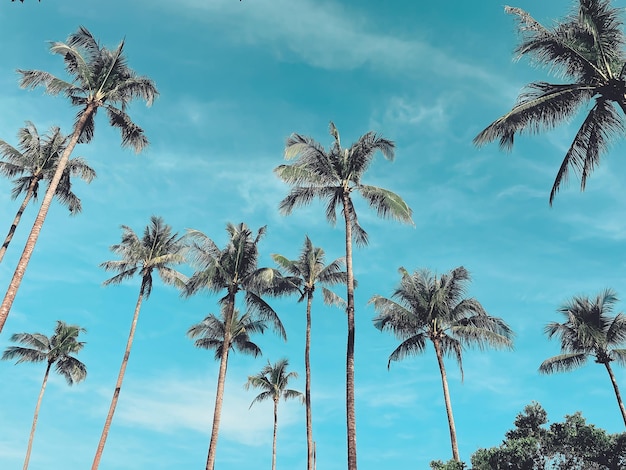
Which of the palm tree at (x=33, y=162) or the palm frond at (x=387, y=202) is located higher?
the palm tree at (x=33, y=162)

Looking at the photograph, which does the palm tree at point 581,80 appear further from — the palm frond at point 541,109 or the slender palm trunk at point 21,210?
the slender palm trunk at point 21,210

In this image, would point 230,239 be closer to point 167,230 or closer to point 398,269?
point 167,230

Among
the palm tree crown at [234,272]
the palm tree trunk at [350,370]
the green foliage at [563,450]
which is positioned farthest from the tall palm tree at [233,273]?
the green foliage at [563,450]

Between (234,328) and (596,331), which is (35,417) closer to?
(234,328)

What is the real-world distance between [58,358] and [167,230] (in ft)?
62.0

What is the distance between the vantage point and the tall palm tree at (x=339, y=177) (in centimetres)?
2280

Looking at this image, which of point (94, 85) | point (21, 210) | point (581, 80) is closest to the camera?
point (581, 80)

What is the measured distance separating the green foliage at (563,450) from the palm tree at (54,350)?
115 feet

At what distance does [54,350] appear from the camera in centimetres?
4194

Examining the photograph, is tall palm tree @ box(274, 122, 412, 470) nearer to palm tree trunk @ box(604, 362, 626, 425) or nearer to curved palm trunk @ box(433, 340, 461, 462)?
curved palm trunk @ box(433, 340, 461, 462)

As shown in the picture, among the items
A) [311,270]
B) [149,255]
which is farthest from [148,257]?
[311,270]

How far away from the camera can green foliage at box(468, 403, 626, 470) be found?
85.8ft

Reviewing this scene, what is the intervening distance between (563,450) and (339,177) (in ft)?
78.0

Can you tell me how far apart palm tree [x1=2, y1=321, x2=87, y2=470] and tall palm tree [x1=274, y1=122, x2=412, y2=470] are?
29.3 m
